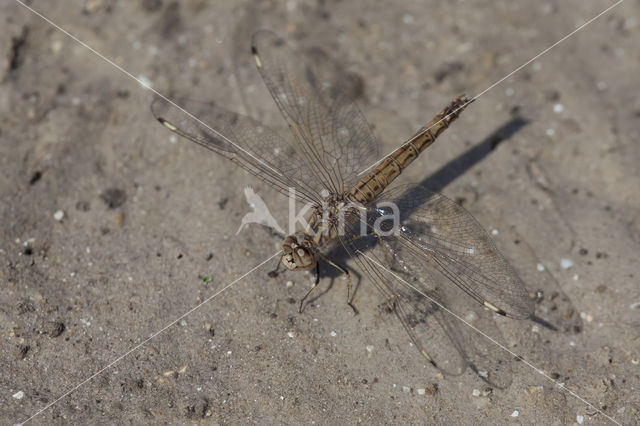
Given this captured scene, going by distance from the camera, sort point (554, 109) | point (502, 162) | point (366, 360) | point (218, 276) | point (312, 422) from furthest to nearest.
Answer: point (554, 109) < point (502, 162) < point (218, 276) < point (366, 360) < point (312, 422)

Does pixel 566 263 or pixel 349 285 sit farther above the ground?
pixel 566 263

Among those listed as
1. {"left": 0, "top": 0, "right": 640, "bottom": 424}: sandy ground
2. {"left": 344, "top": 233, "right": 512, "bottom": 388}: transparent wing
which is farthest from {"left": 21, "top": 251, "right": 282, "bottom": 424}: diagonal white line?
{"left": 344, "top": 233, "right": 512, "bottom": 388}: transparent wing

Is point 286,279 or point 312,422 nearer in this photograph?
point 312,422

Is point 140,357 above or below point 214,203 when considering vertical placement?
below

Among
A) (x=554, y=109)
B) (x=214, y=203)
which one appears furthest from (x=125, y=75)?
(x=554, y=109)

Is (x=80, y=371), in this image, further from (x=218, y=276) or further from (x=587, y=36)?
(x=587, y=36)

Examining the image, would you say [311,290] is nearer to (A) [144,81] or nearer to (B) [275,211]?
(B) [275,211]

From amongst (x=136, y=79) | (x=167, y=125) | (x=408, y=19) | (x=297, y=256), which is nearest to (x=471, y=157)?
(x=408, y=19)
